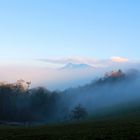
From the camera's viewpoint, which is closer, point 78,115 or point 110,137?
point 110,137

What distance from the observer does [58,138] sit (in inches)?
1847

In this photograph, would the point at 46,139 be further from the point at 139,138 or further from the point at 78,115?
the point at 78,115

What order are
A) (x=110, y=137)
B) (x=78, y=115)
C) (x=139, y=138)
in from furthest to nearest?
(x=78, y=115) < (x=110, y=137) < (x=139, y=138)

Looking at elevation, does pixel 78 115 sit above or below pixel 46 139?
above

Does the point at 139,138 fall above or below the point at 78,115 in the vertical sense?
below

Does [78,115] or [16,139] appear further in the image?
[78,115]

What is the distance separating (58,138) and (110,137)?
7059mm

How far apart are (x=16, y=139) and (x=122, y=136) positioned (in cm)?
1386

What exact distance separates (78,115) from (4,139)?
446 ft

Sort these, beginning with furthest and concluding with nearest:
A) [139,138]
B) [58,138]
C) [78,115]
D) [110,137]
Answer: [78,115] < [58,138] < [110,137] < [139,138]

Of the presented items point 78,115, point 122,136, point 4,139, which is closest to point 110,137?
point 122,136

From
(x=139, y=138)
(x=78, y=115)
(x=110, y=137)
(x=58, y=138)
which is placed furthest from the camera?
(x=78, y=115)

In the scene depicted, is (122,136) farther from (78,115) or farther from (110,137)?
(78,115)

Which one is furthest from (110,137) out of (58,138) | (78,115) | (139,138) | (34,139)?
(78,115)
